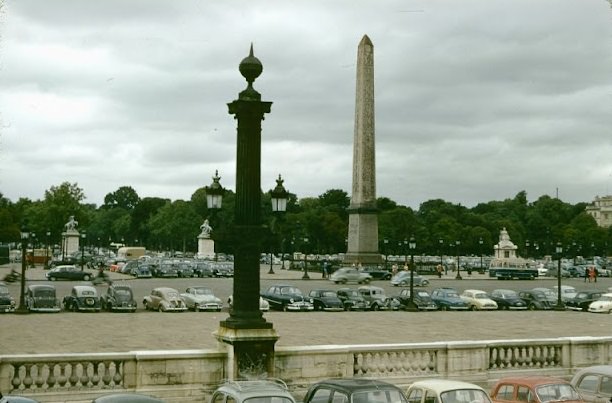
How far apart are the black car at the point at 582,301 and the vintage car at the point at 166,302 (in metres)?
24.7

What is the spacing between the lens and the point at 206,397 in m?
16.8

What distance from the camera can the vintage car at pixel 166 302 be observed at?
4100 cm

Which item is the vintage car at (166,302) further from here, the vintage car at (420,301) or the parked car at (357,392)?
the parked car at (357,392)

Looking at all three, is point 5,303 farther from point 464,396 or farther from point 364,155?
point 364,155

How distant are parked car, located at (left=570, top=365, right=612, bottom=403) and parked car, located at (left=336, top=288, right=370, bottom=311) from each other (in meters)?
28.0

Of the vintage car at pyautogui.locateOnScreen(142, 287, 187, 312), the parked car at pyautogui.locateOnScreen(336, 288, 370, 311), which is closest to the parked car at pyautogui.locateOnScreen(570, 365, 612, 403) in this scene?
the vintage car at pyautogui.locateOnScreen(142, 287, 187, 312)

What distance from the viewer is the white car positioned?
1826 inches

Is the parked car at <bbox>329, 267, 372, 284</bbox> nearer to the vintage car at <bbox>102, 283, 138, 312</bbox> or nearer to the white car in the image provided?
the white car

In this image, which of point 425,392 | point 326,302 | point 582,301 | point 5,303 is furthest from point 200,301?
point 425,392

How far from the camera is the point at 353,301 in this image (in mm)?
45094

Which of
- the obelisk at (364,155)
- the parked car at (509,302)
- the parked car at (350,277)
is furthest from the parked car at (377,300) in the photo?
the obelisk at (364,155)

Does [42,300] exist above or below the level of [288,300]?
above

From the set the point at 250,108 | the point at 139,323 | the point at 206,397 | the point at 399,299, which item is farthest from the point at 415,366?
the point at 399,299

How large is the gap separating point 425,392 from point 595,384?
441 cm
